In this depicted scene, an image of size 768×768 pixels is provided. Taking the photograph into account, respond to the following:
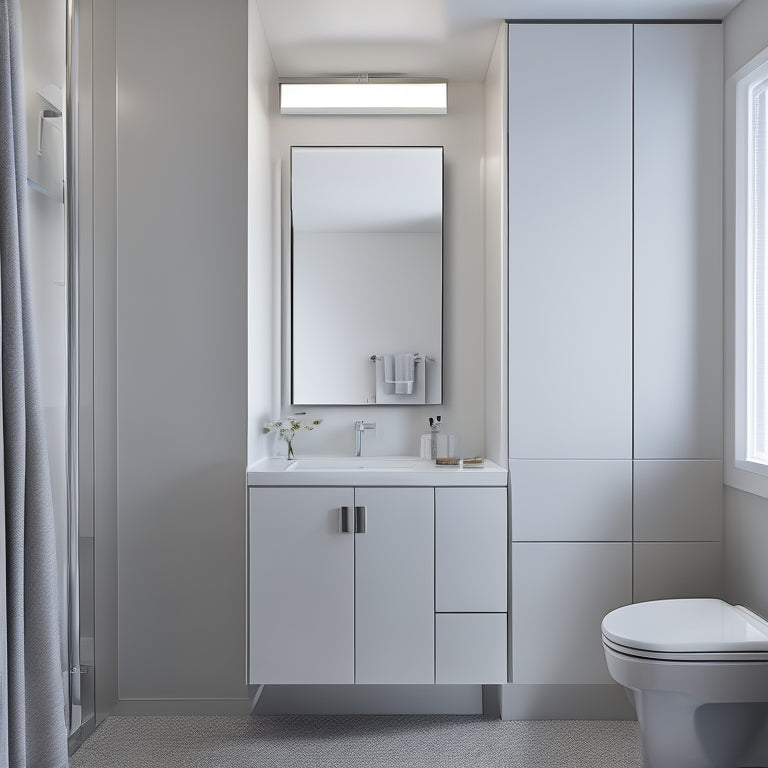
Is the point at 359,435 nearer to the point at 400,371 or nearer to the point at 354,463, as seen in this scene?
the point at 354,463

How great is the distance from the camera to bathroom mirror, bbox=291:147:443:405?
9.95ft

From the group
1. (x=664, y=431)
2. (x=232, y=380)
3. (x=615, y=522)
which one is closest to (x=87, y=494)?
(x=232, y=380)

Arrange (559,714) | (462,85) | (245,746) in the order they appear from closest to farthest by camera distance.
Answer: (245,746) → (559,714) → (462,85)

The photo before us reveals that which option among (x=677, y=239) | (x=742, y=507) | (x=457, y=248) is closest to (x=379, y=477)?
(x=457, y=248)

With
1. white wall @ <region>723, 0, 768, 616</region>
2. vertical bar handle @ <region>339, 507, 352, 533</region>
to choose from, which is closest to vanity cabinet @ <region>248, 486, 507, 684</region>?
vertical bar handle @ <region>339, 507, 352, 533</region>

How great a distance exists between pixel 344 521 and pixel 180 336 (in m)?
0.86

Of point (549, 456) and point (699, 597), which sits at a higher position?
point (549, 456)

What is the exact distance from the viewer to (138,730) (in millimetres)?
2504

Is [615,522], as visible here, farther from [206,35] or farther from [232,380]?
[206,35]

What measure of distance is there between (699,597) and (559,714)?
2.12 ft

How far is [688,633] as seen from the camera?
2.04 metres

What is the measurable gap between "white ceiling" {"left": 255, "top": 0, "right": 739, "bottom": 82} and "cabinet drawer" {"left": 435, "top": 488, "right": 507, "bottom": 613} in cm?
165

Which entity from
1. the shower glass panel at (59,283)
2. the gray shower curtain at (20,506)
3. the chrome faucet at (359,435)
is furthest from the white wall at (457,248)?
the gray shower curtain at (20,506)

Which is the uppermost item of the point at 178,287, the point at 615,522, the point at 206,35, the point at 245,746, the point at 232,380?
the point at 206,35
